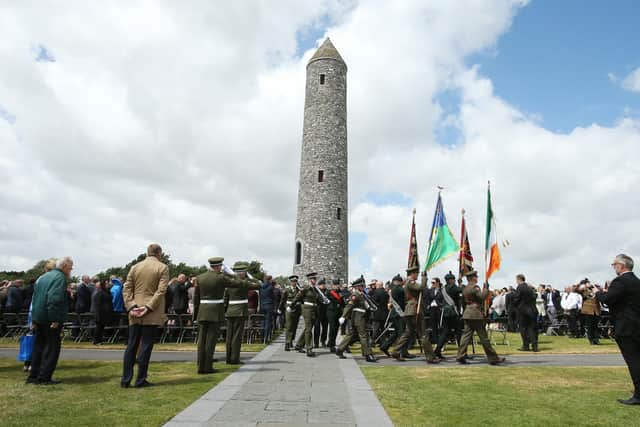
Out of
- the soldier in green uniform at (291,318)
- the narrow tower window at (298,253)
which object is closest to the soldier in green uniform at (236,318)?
the soldier in green uniform at (291,318)

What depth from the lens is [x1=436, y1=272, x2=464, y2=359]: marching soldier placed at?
1163 cm

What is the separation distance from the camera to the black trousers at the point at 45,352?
710cm

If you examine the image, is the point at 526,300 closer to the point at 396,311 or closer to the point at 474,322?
the point at 474,322

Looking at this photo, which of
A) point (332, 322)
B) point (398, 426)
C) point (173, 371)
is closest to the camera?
point (398, 426)

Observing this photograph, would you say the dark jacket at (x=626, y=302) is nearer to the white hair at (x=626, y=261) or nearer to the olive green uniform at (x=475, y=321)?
the white hair at (x=626, y=261)

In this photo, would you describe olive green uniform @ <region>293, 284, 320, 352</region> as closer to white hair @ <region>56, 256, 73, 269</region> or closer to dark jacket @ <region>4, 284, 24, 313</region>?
white hair @ <region>56, 256, 73, 269</region>

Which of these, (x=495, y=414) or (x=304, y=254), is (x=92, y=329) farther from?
(x=304, y=254)

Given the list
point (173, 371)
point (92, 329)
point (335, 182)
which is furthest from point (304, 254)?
point (173, 371)

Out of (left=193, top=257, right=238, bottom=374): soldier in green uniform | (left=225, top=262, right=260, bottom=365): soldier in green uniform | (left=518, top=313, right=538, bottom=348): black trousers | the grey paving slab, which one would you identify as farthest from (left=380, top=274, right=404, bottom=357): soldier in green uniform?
(left=193, top=257, right=238, bottom=374): soldier in green uniform

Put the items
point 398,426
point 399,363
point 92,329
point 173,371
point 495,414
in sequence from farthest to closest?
point 92,329 < point 399,363 < point 173,371 < point 495,414 < point 398,426

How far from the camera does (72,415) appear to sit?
5230 millimetres

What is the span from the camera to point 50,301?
715 centimetres

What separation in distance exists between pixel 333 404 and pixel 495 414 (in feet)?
6.42

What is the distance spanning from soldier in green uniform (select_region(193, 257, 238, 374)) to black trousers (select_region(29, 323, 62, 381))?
2.24m
